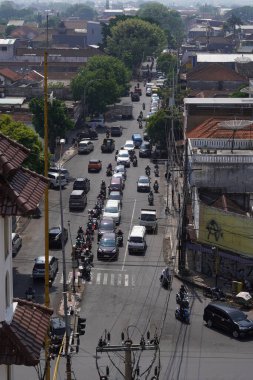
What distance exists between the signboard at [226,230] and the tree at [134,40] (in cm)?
7085

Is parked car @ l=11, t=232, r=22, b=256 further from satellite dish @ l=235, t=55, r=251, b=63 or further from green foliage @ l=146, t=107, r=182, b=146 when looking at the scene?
satellite dish @ l=235, t=55, r=251, b=63

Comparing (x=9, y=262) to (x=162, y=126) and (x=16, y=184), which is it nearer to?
(x=16, y=184)

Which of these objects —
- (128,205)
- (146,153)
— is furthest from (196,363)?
(146,153)

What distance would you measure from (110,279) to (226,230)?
4.71 metres

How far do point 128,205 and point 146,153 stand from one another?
14535 mm

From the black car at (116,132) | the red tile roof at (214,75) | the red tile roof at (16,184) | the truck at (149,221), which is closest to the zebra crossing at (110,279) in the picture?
the truck at (149,221)

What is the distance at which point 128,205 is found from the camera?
1874 inches

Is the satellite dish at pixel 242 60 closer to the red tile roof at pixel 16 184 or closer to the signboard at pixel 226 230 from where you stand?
the signboard at pixel 226 230

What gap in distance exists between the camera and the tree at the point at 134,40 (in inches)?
4190

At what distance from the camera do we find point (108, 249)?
37469 mm

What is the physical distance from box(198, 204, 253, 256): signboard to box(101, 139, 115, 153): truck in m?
27.3

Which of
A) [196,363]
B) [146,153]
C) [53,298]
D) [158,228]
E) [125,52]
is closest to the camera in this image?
[196,363]

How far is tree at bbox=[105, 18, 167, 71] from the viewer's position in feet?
349

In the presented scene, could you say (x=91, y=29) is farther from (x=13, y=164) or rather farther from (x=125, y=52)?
(x=13, y=164)
